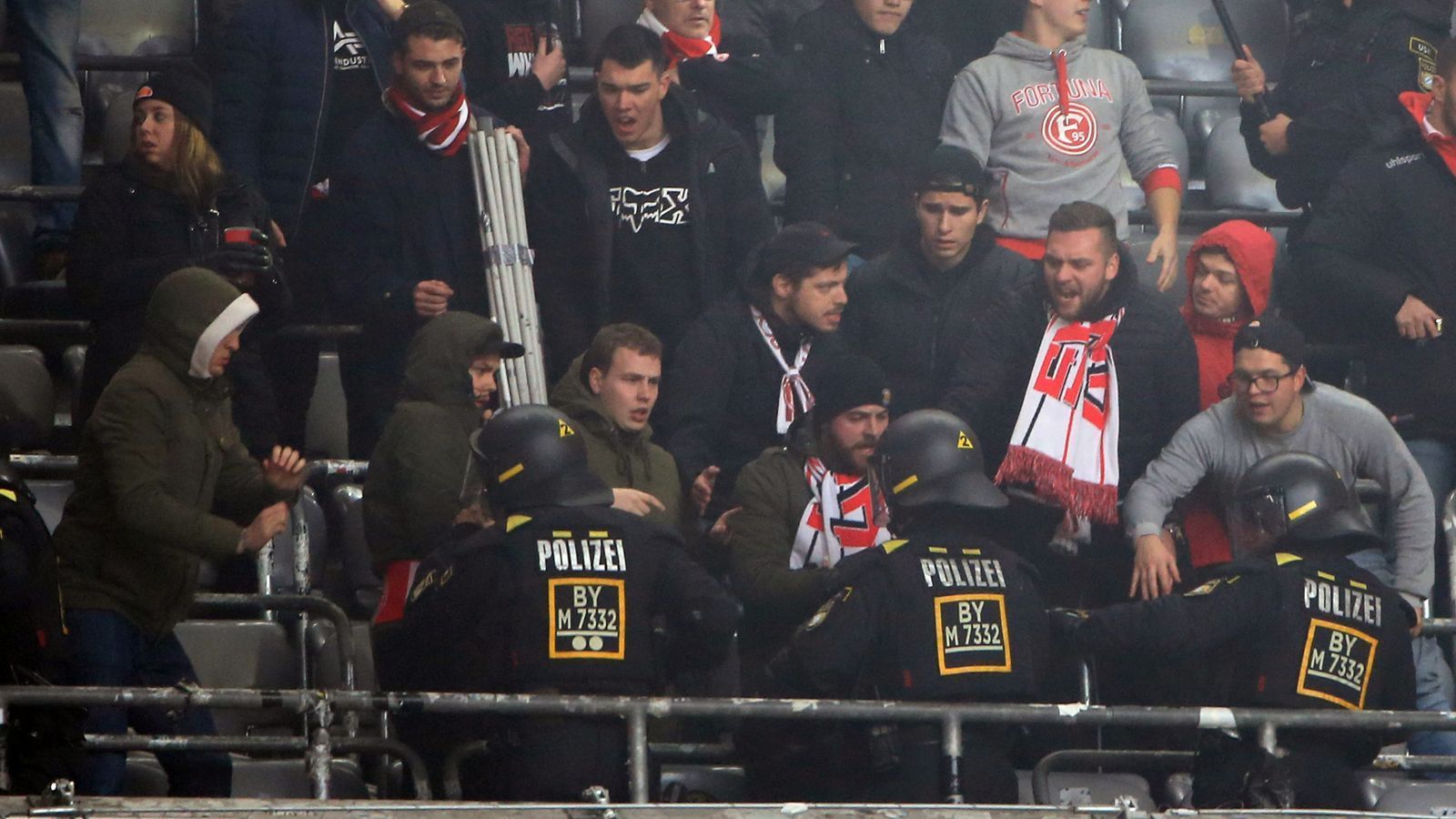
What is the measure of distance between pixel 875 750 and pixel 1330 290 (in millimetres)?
3575

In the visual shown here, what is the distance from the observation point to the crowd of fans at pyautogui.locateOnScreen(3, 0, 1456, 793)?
24.7 feet

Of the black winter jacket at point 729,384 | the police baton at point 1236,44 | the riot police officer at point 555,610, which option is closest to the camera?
the riot police officer at point 555,610

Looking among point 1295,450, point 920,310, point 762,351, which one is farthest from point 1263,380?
point 762,351

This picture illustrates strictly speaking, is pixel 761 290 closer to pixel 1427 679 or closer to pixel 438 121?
pixel 438 121

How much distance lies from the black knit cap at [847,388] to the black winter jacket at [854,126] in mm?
1781

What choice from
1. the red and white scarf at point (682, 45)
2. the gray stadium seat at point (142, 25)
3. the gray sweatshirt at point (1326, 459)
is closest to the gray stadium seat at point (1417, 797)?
the gray sweatshirt at point (1326, 459)

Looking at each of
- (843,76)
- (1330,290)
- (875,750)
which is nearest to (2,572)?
(875,750)

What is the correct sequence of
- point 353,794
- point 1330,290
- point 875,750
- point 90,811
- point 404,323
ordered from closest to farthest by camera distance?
point 90,811 → point 875,750 → point 353,794 → point 404,323 → point 1330,290

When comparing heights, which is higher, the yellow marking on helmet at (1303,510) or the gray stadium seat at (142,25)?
the gray stadium seat at (142,25)

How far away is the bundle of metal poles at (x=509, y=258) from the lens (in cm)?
884

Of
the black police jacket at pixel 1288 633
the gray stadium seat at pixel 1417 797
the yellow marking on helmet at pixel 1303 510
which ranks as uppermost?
the yellow marking on helmet at pixel 1303 510

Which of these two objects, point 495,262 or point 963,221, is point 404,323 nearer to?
point 495,262

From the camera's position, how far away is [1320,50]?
10.3 m

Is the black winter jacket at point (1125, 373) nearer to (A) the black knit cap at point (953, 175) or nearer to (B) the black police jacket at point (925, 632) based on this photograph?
(A) the black knit cap at point (953, 175)
